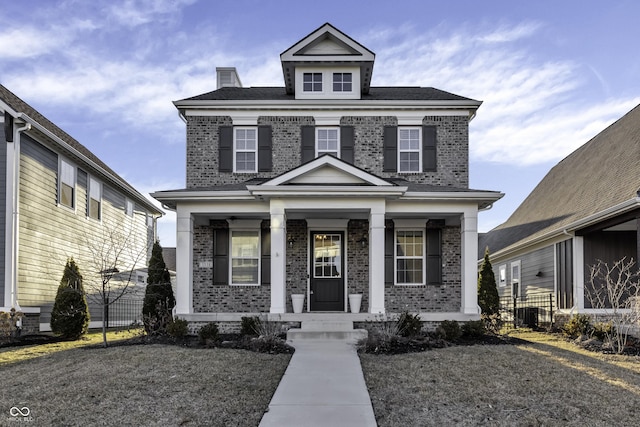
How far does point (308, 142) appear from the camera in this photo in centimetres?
1543

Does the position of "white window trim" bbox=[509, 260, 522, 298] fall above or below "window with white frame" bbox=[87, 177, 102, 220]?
below

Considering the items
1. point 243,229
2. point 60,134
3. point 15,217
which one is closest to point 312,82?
point 243,229

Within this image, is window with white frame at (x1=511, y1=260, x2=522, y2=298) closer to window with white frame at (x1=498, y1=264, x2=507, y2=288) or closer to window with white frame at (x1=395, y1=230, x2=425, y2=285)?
window with white frame at (x1=498, y1=264, x2=507, y2=288)

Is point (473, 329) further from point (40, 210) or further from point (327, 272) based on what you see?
point (40, 210)

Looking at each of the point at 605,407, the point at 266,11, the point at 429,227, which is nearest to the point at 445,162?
the point at 429,227

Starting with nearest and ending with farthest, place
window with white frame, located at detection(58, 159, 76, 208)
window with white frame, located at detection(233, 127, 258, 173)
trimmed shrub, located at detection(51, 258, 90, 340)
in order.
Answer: trimmed shrub, located at detection(51, 258, 90, 340)
window with white frame, located at detection(233, 127, 258, 173)
window with white frame, located at detection(58, 159, 76, 208)

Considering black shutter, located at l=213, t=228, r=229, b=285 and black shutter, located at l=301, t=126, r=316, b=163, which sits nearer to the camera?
black shutter, located at l=213, t=228, r=229, b=285

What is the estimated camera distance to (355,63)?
15555mm

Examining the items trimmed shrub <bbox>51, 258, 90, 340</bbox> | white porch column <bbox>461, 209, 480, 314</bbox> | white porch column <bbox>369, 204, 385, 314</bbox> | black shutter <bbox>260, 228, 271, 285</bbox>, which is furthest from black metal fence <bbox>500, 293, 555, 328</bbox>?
trimmed shrub <bbox>51, 258, 90, 340</bbox>

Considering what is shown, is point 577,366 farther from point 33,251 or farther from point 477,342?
point 33,251

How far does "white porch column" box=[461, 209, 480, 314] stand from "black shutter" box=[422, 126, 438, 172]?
2.18 meters

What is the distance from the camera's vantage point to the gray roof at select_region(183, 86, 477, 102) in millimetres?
15617

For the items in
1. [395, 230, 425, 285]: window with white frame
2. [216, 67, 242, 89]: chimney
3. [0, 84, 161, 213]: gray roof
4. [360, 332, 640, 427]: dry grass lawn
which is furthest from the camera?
[216, 67, 242, 89]: chimney

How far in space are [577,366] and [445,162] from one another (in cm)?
724
